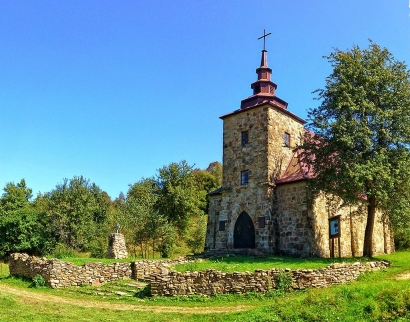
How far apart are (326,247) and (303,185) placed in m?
3.78

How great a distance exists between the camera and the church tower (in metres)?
24.0

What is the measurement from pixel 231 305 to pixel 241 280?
128 centimetres

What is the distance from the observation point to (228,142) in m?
27.1

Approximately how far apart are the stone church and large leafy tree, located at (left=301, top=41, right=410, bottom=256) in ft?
7.23

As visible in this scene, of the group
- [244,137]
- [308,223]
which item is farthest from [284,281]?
[244,137]

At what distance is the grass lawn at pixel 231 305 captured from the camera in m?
10.5

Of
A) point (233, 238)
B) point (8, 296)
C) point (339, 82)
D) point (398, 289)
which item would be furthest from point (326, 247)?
point (8, 296)

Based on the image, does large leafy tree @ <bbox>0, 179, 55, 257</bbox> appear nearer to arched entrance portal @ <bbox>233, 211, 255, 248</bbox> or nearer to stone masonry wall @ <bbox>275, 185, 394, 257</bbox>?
arched entrance portal @ <bbox>233, 211, 255, 248</bbox>

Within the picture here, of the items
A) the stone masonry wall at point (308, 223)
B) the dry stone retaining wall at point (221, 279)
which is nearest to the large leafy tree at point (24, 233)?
the dry stone retaining wall at point (221, 279)

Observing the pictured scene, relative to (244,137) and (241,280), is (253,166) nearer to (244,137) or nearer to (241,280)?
(244,137)

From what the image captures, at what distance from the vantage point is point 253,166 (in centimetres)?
2517

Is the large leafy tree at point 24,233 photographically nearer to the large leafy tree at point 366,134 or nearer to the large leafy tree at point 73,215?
the large leafy tree at point 73,215

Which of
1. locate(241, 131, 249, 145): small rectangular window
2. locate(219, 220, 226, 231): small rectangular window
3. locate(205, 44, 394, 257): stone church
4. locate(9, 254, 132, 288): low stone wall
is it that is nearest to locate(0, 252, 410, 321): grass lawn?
locate(9, 254, 132, 288): low stone wall

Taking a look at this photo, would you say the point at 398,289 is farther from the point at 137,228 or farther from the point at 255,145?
the point at 137,228
